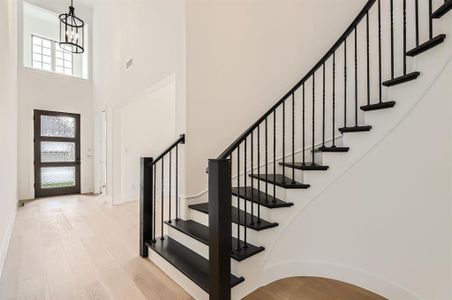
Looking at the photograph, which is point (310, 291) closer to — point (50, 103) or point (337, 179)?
point (337, 179)

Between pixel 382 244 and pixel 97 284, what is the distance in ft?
8.18

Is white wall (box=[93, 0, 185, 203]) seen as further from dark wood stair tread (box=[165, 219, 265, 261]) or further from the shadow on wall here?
dark wood stair tread (box=[165, 219, 265, 261])

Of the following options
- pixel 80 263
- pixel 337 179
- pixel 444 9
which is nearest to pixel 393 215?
pixel 337 179

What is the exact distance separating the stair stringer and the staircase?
12mm

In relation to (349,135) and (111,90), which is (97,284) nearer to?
(349,135)

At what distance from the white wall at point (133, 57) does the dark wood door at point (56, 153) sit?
98 cm

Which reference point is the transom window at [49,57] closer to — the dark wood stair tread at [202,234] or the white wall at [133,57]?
the white wall at [133,57]

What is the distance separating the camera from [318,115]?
9.78ft

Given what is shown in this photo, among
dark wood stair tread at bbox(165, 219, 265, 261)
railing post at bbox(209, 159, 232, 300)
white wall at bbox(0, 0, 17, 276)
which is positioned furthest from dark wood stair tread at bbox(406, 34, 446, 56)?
white wall at bbox(0, 0, 17, 276)

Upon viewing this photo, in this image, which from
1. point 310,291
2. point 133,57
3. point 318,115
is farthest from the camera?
point 133,57

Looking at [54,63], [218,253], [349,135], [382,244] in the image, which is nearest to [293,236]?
[382,244]

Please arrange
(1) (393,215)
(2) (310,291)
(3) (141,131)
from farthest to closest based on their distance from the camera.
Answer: (3) (141,131), (2) (310,291), (1) (393,215)

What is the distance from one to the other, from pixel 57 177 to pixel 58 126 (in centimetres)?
135

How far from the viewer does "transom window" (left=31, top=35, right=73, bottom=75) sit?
6023 millimetres
